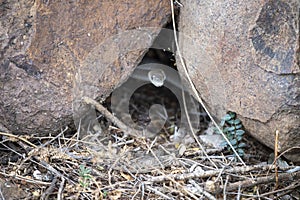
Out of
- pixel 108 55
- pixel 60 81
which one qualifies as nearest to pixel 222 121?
pixel 108 55

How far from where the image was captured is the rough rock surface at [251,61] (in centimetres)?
179

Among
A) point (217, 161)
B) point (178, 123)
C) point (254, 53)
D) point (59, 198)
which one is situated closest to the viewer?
point (59, 198)

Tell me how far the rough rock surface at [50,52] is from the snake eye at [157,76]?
0.22 metres

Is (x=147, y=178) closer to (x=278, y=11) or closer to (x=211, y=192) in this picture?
(x=211, y=192)

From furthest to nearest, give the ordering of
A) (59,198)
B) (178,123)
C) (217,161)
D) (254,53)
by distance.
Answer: (178,123) → (217,161) → (254,53) → (59,198)

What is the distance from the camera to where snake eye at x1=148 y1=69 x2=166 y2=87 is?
221cm

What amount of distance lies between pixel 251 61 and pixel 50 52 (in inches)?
31.5

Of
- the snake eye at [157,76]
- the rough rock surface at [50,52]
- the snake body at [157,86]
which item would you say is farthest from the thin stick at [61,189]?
the snake eye at [157,76]

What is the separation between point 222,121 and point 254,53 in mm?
327

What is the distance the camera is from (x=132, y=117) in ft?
7.78

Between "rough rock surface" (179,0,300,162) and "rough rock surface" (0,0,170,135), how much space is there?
0.28 metres

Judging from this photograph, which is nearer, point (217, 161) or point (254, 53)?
point (254, 53)

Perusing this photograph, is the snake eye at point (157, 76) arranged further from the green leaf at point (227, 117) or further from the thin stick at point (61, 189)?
the thin stick at point (61, 189)

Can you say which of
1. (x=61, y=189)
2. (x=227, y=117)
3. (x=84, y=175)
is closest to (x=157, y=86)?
(x=227, y=117)
